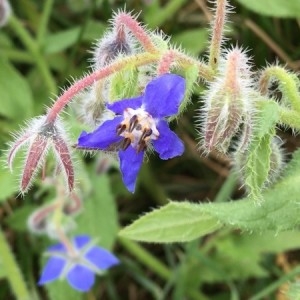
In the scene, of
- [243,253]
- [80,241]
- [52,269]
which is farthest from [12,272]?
[243,253]

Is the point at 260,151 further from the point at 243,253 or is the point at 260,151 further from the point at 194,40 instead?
the point at 194,40

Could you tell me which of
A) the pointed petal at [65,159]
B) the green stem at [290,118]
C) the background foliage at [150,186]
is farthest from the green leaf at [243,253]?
the pointed petal at [65,159]

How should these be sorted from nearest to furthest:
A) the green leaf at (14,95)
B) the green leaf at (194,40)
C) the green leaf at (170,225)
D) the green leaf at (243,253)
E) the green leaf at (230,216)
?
the green leaf at (230,216) → the green leaf at (170,225) → the green leaf at (243,253) → the green leaf at (14,95) → the green leaf at (194,40)

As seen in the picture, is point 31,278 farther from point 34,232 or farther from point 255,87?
point 255,87

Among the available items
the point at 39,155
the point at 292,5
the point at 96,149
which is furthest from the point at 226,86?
the point at 292,5

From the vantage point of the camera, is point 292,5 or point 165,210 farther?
point 292,5

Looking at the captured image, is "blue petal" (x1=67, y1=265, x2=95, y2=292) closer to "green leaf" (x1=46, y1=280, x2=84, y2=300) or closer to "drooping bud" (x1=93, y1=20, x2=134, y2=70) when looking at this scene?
"green leaf" (x1=46, y1=280, x2=84, y2=300)

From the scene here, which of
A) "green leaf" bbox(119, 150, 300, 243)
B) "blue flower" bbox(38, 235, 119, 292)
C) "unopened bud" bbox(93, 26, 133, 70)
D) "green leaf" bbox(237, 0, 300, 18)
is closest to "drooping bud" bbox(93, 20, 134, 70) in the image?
"unopened bud" bbox(93, 26, 133, 70)

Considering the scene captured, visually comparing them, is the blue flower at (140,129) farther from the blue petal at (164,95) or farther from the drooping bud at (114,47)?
the drooping bud at (114,47)
